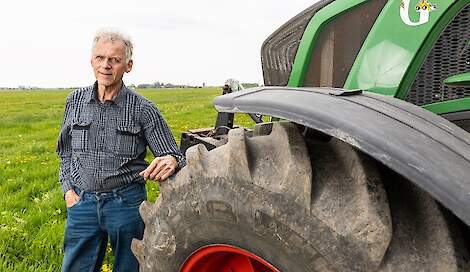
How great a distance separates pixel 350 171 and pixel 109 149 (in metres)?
1.65

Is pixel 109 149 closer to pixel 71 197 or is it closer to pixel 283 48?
pixel 71 197

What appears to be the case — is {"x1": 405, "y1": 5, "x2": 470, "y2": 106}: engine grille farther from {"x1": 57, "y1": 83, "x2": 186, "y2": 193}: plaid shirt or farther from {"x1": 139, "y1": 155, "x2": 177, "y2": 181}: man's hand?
{"x1": 57, "y1": 83, "x2": 186, "y2": 193}: plaid shirt

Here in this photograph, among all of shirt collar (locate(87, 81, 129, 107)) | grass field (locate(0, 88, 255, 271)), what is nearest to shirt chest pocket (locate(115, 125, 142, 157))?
shirt collar (locate(87, 81, 129, 107))

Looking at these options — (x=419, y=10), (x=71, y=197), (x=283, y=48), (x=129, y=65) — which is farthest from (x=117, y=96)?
(x=419, y=10)

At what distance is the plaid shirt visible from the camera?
292cm

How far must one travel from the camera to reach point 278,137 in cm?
180

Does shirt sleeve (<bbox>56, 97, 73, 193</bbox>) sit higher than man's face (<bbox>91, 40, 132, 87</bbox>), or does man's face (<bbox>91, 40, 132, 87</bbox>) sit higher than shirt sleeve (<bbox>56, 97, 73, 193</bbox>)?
man's face (<bbox>91, 40, 132, 87</bbox>)

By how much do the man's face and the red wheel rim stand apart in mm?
1185

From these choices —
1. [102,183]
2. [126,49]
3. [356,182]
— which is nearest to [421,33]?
[356,182]

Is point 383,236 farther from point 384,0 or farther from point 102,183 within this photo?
point 102,183

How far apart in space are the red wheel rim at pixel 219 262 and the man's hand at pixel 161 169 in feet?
1.52

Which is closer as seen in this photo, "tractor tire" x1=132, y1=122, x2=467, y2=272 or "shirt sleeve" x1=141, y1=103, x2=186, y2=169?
"tractor tire" x1=132, y1=122, x2=467, y2=272

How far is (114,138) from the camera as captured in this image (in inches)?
115

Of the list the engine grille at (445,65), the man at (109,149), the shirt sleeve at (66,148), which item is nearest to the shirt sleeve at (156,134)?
the man at (109,149)
